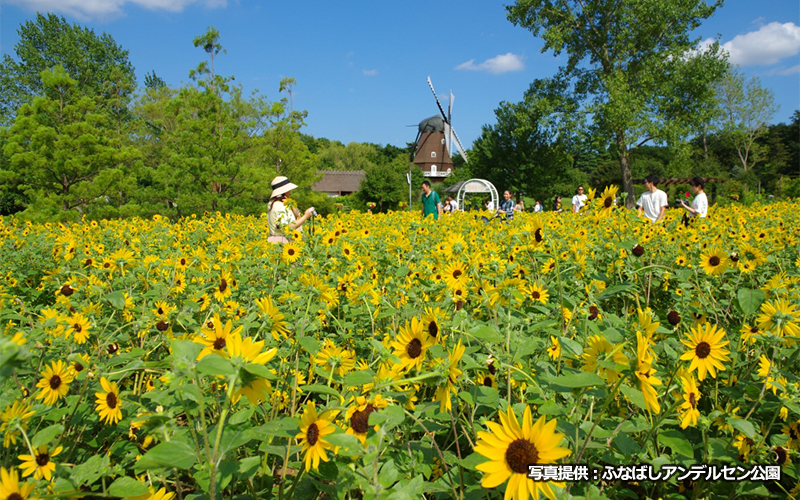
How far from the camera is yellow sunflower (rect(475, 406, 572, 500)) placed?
0.91 metres

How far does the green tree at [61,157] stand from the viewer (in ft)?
40.1

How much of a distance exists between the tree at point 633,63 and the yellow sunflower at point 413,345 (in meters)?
21.5

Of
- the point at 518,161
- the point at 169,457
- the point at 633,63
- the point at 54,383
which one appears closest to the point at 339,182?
the point at 518,161

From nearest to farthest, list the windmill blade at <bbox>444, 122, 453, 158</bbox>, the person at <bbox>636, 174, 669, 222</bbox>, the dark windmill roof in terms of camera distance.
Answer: the person at <bbox>636, 174, 669, 222</bbox> < the windmill blade at <bbox>444, 122, 453, 158</bbox> < the dark windmill roof

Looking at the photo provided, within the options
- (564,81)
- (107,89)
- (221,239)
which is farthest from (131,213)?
(107,89)

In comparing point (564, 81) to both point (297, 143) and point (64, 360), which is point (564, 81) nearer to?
point (297, 143)

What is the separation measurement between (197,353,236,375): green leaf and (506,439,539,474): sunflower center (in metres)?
0.60

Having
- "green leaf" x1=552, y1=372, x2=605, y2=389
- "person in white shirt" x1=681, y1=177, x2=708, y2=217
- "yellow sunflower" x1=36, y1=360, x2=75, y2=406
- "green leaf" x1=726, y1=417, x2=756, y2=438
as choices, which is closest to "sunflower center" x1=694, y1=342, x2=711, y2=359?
"green leaf" x1=726, y1=417, x2=756, y2=438

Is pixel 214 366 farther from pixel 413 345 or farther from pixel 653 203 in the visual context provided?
pixel 653 203

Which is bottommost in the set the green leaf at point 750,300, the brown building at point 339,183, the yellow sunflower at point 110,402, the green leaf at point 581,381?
the yellow sunflower at point 110,402

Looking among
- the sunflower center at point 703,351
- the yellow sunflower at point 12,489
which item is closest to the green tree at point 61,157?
the yellow sunflower at point 12,489

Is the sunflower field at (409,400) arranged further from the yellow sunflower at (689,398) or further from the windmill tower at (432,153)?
the windmill tower at (432,153)

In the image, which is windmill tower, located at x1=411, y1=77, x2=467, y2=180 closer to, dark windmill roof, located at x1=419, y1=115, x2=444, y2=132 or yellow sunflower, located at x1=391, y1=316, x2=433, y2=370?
dark windmill roof, located at x1=419, y1=115, x2=444, y2=132

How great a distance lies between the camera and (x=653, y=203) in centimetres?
614
